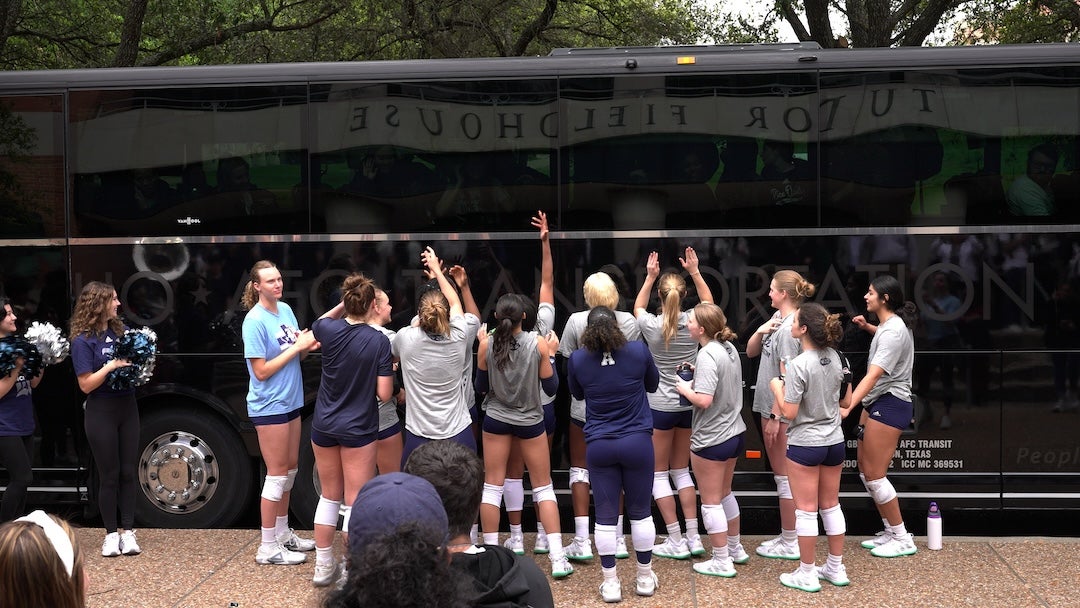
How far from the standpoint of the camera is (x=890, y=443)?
6.63 metres

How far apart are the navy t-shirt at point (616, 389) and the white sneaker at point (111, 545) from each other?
3.31m

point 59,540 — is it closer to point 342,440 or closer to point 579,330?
point 342,440

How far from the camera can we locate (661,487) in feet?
20.9

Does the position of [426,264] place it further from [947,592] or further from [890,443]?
[947,592]

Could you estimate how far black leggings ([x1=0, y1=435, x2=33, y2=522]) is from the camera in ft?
21.1

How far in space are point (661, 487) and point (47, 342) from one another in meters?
4.08

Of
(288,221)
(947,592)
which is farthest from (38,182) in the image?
(947,592)

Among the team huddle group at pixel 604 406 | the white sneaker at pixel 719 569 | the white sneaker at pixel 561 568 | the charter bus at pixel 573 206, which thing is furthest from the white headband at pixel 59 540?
the charter bus at pixel 573 206

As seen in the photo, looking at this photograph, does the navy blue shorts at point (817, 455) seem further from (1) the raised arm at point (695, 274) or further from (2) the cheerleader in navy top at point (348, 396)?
(2) the cheerleader in navy top at point (348, 396)

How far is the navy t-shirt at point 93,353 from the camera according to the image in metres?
6.48

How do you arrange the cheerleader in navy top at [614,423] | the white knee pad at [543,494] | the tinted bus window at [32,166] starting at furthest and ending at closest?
1. the tinted bus window at [32,166]
2. the white knee pad at [543,494]
3. the cheerleader in navy top at [614,423]

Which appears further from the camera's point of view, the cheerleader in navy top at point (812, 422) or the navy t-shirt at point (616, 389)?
the cheerleader in navy top at point (812, 422)

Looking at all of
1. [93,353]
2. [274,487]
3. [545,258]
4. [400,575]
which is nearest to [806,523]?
[545,258]

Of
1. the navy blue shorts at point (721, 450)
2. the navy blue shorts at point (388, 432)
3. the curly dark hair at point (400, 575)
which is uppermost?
the curly dark hair at point (400, 575)
